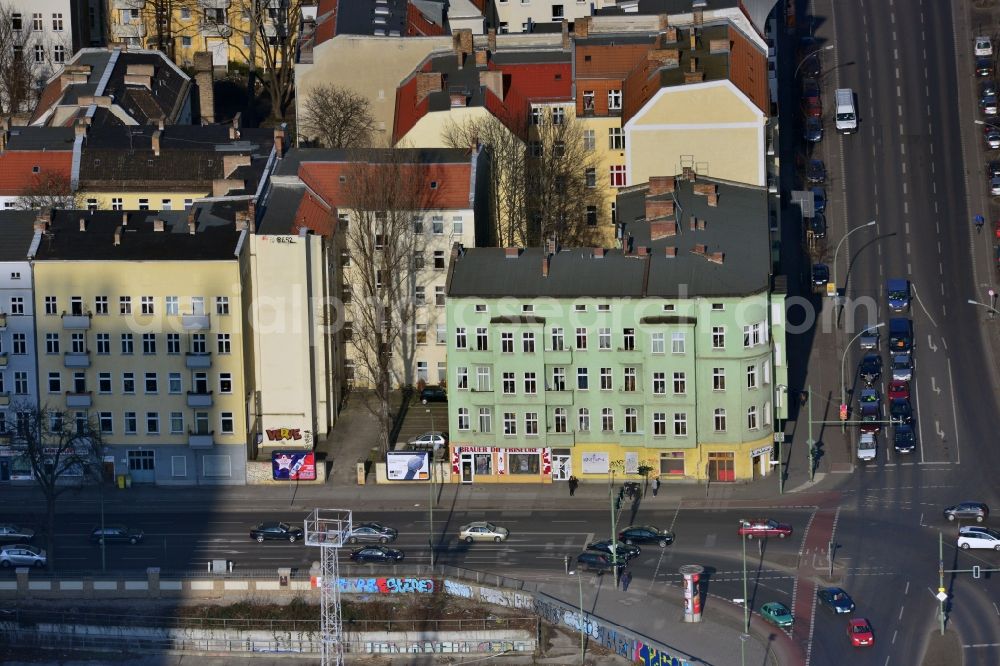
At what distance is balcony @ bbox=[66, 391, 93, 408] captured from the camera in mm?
199500

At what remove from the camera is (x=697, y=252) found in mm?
196250

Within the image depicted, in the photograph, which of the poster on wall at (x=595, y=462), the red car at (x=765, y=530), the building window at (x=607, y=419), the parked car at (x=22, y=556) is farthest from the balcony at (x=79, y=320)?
the red car at (x=765, y=530)

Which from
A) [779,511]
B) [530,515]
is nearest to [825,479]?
[779,511]

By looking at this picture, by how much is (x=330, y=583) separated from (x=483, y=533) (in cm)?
1324

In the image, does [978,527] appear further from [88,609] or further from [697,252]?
[88,609]

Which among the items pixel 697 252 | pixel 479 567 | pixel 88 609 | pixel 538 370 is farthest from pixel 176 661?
pixel 697 252

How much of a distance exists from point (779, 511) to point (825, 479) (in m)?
5.88

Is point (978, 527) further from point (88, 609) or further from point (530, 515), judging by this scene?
point (88, 609)

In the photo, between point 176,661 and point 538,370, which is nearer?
point 176,661

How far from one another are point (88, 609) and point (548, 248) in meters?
39.1

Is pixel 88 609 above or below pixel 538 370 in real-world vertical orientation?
below

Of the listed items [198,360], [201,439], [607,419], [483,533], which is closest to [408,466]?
[483,533]

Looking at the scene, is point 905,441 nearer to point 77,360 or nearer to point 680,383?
point 680,383

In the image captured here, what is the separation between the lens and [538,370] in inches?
7721
